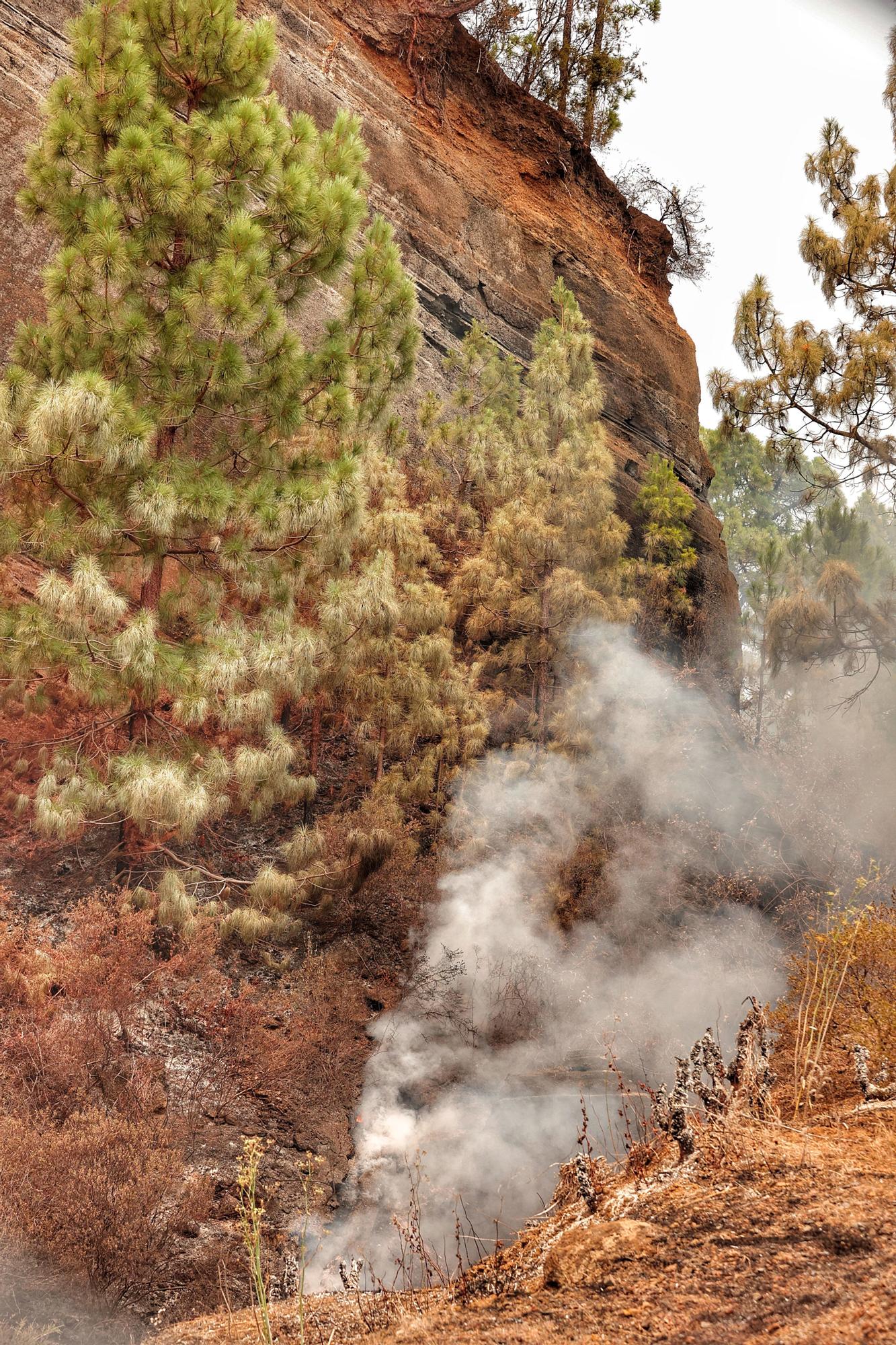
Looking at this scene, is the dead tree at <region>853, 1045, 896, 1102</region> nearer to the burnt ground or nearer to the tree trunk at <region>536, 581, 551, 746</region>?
the burnt ground

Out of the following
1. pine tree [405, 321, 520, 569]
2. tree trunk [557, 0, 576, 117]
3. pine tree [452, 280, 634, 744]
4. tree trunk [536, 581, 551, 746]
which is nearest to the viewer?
pine tree [452, 280, 634, 744]

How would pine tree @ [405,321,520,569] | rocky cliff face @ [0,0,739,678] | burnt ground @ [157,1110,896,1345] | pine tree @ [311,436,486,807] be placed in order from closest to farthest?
burnt ground @ [157,1110,896,1345], pine tree @ [311,436,486,807], pine tree @ [405,321,520,569], rocky cliff face @ [0,0,739,678]

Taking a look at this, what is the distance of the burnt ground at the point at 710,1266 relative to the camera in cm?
224

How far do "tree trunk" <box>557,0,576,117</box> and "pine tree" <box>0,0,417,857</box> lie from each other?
15.9m

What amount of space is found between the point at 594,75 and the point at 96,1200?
2355 cm

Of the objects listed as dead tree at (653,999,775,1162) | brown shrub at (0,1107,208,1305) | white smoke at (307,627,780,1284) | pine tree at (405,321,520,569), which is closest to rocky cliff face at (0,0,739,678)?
pine tree at (405,321,520,569)

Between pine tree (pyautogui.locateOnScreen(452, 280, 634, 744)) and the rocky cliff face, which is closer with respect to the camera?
pine tree (pyautogui.locateOnScreen(452, 280, 634, 744))

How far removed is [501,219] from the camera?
17172 mm

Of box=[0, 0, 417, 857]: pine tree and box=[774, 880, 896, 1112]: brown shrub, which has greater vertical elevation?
box=[0, 0, 417, 857]: pine tree

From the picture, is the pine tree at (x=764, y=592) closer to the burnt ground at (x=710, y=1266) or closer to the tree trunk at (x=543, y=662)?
the tree trunk at (x=543, y=662)

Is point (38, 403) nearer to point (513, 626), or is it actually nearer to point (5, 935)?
point (5, 935)

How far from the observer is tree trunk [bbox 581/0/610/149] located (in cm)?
1969

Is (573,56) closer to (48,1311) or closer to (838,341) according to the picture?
(838,341)

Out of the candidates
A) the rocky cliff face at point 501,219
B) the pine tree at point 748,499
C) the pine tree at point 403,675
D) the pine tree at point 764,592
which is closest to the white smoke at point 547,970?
the pine tree at point 403,675
